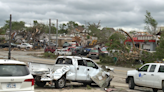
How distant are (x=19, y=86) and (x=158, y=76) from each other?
7.14 m

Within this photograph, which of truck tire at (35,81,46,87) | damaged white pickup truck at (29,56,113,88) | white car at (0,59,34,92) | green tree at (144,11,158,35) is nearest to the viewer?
white car at (0,59,34,92)

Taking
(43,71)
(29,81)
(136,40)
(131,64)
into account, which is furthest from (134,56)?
(29,81)

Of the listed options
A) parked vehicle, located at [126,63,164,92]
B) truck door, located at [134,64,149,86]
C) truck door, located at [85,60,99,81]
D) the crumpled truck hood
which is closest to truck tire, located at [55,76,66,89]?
truck door, located at [85,60,99,81]

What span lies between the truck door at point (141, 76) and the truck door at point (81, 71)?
116 inches

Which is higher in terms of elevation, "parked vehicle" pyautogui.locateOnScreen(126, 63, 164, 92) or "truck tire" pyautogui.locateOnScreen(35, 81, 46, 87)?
"parked vehicle" pyautogui.locateOnScreen(126, 63, 164, 92)

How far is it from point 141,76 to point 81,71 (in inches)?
131

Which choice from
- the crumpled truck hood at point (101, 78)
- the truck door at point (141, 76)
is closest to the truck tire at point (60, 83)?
the crumpled truck hood at point (101, 78)

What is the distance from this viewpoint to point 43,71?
11.9m

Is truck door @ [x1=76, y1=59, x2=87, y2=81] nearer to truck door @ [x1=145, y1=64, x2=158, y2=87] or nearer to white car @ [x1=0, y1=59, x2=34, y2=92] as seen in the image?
truck door @ [x1=145, y1=64, x2=158, y2=87]

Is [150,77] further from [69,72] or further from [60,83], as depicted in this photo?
[60,83]

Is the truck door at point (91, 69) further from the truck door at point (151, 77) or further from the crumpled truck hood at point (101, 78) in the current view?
the truck door at point (151, 77)

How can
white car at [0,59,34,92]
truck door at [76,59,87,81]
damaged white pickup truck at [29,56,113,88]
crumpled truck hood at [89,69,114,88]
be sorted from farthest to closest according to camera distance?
crumpled truck hood at [89,69,114,88] → truck door at [76,59,87,81] → damaged white pickup truck at [29,56,113,88] → white car at [0,59,34,92]

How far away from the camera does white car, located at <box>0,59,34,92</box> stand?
707 cm

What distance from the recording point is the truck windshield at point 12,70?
282 inches
